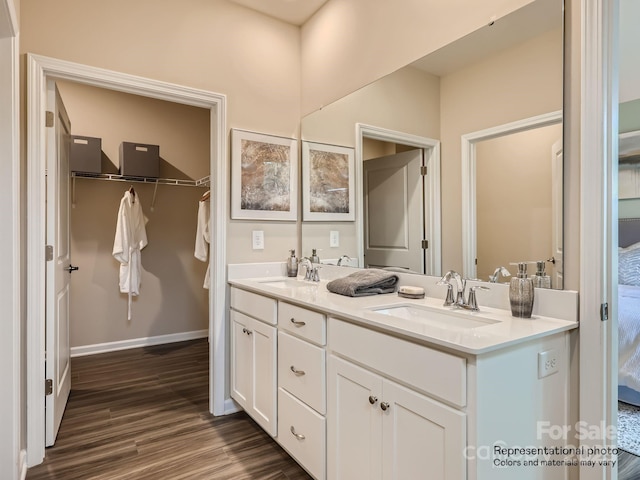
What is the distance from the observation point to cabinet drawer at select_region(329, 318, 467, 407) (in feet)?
3.53

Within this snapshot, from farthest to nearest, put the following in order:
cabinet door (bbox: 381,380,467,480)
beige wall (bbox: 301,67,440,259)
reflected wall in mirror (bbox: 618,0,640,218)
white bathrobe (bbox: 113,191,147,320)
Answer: white bathrobe (bbox: 113,191,147,320)
reflected wall in mirror (bbox: 618,0,640,218)
beige wall (bbox: 301,67,440,259)
cabinet door (bbox: 381,380,467,480)

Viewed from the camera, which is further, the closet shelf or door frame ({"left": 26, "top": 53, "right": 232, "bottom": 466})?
the closet shelf

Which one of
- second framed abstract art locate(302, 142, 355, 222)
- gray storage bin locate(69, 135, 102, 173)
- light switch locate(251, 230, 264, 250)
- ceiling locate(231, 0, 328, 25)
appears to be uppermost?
ceiling locate(231, 0, 328, 25)

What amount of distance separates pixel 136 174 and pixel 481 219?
10.7 ft

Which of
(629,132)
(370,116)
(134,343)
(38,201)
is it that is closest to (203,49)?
(370,116)

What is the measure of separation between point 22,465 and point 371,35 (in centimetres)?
299

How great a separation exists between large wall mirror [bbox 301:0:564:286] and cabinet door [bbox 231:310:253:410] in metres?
0.79

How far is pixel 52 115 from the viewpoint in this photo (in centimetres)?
216

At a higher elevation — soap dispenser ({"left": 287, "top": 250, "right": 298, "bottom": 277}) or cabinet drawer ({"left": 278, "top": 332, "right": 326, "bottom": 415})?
soap dispenser ({"left": 287, "top": 250, "right": 298, "bottom": 277})

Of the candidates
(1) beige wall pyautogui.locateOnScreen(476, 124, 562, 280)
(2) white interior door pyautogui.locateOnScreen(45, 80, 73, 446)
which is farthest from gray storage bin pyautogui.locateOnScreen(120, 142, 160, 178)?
(1) beige wall pyautogui.locateOnScreen(476, 124, 562, 280)

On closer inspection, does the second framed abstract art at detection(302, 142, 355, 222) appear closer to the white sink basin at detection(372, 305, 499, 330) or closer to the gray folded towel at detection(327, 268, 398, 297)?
the gray folded towel at detection(327, 268, 398, 297)

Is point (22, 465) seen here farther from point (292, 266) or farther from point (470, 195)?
point (470, 195)

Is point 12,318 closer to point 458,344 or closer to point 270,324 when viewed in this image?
point 270,324

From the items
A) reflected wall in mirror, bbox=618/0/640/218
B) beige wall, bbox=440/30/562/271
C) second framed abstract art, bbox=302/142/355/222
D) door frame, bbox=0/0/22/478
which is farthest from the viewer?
reflected wall in mirror, bbox=618/0/640/218
